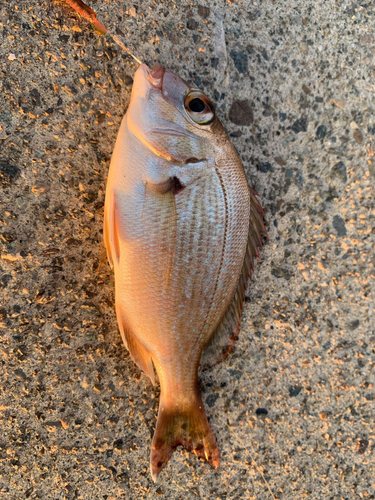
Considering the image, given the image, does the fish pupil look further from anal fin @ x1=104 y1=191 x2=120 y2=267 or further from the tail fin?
the tail fin

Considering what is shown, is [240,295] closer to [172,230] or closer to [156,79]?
[172,230]

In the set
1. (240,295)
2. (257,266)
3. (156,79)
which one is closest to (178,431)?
(240,295)

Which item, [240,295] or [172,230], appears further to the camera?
[240,295]

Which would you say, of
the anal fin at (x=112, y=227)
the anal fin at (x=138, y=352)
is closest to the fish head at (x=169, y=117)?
the anal fin at (x=112, y=227)

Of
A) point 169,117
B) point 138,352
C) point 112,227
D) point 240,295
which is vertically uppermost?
point 169,117

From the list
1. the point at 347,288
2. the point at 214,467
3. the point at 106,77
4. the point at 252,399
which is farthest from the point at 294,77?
the point at 214,467

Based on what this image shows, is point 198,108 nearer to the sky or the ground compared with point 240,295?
nearer to the sky

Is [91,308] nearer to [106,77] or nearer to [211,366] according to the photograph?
[211,366]

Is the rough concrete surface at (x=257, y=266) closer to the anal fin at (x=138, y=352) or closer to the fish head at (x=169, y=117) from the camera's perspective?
the anal fin at (x=138, y=352)
